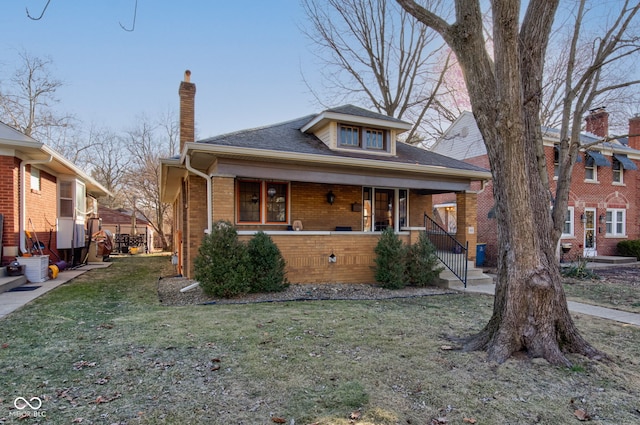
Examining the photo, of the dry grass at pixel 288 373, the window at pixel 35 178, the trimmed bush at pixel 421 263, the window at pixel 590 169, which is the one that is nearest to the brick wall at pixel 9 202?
the window at pixel 35 178

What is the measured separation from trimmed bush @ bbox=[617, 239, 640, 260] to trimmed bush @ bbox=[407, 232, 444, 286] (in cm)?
1512

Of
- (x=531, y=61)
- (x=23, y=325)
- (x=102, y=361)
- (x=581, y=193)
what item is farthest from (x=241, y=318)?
(x=581, y=193)

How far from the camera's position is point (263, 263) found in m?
7.94

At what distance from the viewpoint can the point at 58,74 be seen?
84.4 feet

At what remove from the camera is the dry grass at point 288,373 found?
2951mm

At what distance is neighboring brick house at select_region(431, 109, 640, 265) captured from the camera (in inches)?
648

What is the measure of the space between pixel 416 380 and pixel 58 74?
31480 millimetres

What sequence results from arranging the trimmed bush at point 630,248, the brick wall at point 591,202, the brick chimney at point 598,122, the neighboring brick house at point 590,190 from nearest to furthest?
the brick wall at point 591,202
the neighboring brick house at point 590,190
the trimmed bush at point 630,248
the brick chimney at point 598,122

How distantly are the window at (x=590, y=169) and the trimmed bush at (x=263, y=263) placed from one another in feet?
55.5

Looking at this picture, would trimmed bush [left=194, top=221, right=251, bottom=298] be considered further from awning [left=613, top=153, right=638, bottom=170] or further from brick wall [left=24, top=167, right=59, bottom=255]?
awning [left=613, top=153, right=638, bottom=170]

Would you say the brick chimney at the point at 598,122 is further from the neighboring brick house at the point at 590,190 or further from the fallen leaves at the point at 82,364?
the fallen leaves at the point at 82,364

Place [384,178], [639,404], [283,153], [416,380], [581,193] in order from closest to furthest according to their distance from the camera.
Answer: [639,404] → [416,380] → [283,153] → [384,178] → [581,193]

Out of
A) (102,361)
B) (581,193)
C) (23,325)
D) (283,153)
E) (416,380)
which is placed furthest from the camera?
(581,193)

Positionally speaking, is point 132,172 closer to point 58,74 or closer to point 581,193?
point 58,74
